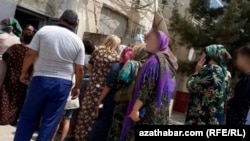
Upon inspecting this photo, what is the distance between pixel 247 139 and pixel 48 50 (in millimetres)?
2011

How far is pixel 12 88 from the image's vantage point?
4727 mm

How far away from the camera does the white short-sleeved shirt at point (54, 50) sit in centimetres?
345

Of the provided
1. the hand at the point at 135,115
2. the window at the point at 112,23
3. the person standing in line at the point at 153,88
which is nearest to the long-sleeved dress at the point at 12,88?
the person standing in line at the point at 153,88

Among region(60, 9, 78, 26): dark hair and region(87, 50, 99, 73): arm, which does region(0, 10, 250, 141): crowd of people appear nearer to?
region(60, 9, 78, 26): dark hair

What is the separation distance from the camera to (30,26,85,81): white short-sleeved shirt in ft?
11.3

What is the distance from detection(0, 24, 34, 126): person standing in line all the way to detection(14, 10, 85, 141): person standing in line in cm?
109

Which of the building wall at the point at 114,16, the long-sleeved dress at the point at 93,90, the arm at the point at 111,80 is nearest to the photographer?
the arm at the point at 111,80

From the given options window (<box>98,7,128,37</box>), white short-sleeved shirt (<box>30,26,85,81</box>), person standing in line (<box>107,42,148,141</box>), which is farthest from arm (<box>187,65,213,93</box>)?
window (<box>98,7,128,37</box>)

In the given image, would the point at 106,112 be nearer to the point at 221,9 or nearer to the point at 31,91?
the point at 31,91

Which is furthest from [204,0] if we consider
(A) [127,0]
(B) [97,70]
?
(B) [97,70]

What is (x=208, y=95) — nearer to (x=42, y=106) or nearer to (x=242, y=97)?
(x=242, y=97)

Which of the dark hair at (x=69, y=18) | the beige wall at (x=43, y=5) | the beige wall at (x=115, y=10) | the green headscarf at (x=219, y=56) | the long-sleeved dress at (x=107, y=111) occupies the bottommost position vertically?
the long-sleeved dress at (x=107, y=111)

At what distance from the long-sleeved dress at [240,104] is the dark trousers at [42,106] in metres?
1.75

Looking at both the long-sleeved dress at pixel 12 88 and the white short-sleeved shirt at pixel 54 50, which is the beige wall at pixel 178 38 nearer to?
the long-sleeved dress at pixel 12 88
